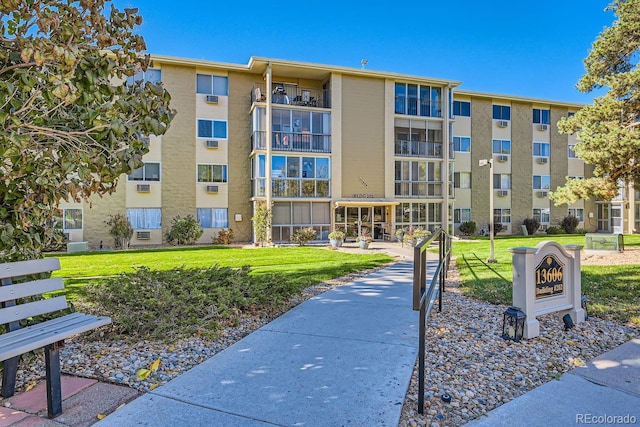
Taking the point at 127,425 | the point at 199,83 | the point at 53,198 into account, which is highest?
the point at 199,83

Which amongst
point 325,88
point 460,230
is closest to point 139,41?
point 325,88

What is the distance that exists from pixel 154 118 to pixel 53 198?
121cm

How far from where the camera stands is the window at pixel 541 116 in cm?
2981

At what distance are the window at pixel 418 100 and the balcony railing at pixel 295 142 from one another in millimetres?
5485

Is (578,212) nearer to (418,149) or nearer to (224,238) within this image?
(418,149)

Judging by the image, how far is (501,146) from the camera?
29.0 meters

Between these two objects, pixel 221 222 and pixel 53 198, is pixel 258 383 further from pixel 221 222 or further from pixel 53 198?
pixel 221 222

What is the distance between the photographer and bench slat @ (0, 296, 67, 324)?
3.12 metres

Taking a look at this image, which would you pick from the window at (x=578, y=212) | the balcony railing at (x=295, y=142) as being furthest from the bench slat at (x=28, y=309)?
the window at (x=578, y=212)

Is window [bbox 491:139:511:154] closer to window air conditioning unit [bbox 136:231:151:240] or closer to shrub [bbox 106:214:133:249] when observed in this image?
window air conditioning unit [bbox 136:231:151:240]

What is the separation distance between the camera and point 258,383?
3434 millimetres

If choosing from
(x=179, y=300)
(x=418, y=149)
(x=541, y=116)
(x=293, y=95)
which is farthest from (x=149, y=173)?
(x=541, y=116)

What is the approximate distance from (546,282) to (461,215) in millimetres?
24144

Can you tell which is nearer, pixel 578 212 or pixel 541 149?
pixel 541 149
